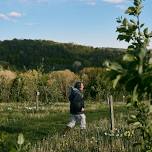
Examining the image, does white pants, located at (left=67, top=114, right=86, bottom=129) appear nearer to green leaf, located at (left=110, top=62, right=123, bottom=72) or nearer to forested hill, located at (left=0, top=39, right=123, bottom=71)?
green leaf, located at (left=110, top=62, right=123, bottom=72)

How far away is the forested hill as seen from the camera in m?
83.8

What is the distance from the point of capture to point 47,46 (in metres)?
97.2

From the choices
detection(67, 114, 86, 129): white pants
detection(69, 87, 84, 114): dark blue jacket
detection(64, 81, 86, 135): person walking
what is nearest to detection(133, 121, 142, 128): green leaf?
detection(67, 114, 86, 129): white pants

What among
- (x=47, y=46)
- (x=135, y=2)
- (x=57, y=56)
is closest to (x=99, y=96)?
(x=135, y=2)

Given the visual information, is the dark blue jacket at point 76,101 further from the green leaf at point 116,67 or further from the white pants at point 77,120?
the green leaf at point 116,67

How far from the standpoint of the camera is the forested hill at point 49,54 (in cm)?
8381

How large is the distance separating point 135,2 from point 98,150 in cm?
674

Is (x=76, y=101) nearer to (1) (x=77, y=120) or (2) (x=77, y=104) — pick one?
(2) (x=77, y=104)

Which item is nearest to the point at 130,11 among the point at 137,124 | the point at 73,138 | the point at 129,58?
the point at 137,124

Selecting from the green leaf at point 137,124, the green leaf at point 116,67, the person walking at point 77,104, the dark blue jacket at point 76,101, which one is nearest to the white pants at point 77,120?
the person walking at point 77,104

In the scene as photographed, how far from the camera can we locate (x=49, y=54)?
91.6 meters

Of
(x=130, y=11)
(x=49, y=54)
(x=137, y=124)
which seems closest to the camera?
(x=137, y=124)

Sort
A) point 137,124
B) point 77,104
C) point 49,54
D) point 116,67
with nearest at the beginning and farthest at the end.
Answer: point 116,67 < point 137,124 < point 77,104 < point 49,54

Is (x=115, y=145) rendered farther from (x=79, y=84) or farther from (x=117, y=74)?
(x=117, y=74)
